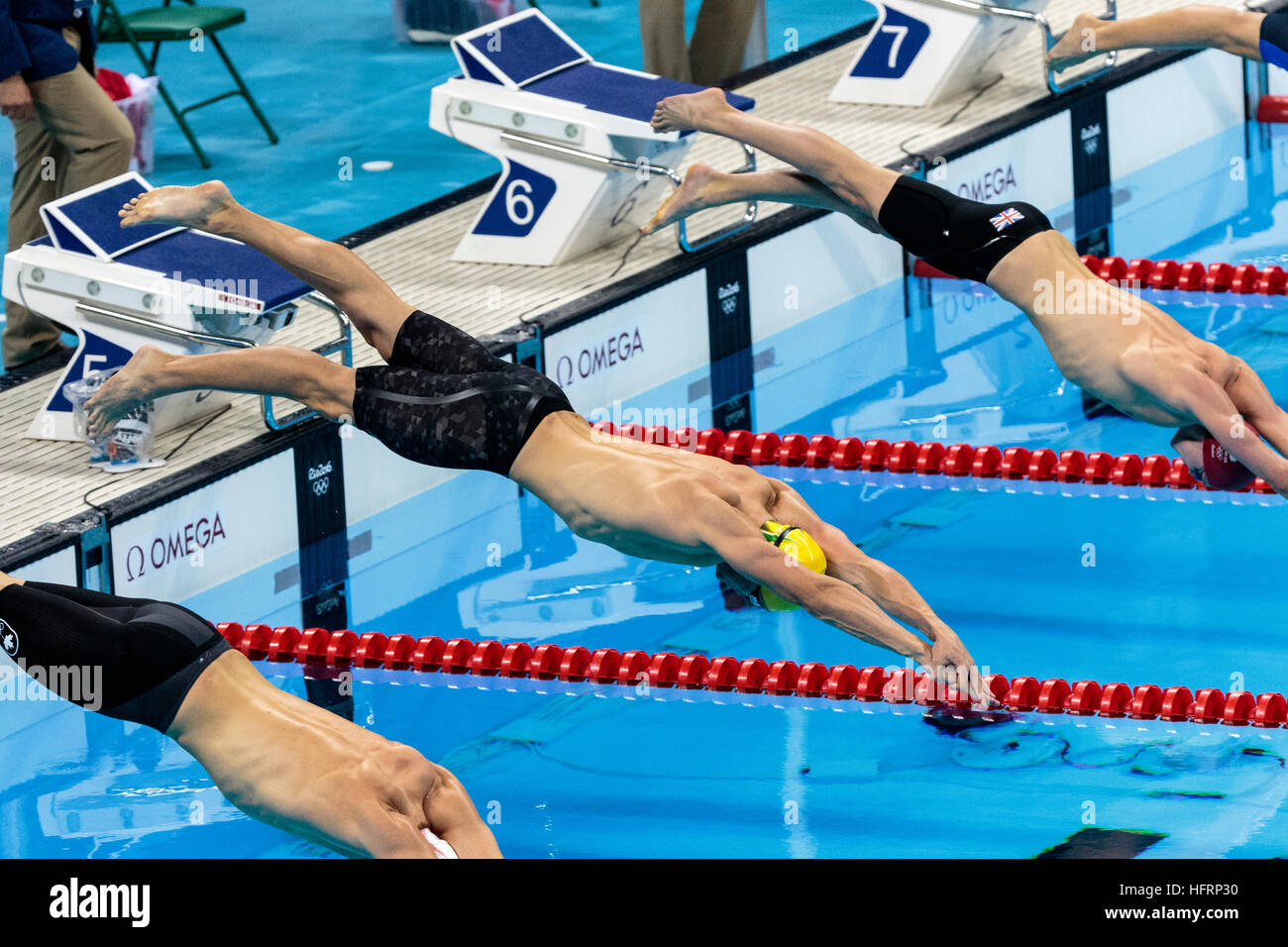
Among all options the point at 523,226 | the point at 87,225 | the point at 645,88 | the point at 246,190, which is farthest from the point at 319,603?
the point at 246,190

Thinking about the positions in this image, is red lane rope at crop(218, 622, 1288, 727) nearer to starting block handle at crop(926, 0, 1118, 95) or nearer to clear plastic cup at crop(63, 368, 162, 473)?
clear plastic cup at crop(63, 368, 162, 473)

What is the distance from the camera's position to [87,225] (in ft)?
19.1

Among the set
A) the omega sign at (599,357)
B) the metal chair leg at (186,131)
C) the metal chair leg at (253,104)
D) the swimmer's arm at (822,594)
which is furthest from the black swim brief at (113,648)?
the metal chair leg at (253,104)

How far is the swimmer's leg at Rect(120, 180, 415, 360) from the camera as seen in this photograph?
4898mm

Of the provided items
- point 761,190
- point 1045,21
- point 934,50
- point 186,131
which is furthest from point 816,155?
point 186,131

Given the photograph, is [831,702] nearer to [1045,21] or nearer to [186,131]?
[1045,21]

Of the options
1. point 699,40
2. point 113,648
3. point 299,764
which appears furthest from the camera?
point 699,40

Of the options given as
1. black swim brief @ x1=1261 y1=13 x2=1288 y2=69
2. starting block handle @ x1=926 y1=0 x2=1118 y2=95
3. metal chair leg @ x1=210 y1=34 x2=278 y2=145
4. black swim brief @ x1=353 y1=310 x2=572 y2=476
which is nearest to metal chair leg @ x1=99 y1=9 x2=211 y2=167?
metal chair leg @ x1=210 y1=34 x2=278 y2=145

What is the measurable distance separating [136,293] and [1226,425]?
289cm

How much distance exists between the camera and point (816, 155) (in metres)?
5.39

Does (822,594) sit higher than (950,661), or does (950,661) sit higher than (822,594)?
(822,594)

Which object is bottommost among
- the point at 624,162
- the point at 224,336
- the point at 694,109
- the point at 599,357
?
the point at 599,357

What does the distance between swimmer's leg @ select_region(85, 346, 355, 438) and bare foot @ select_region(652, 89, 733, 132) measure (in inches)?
47.1
